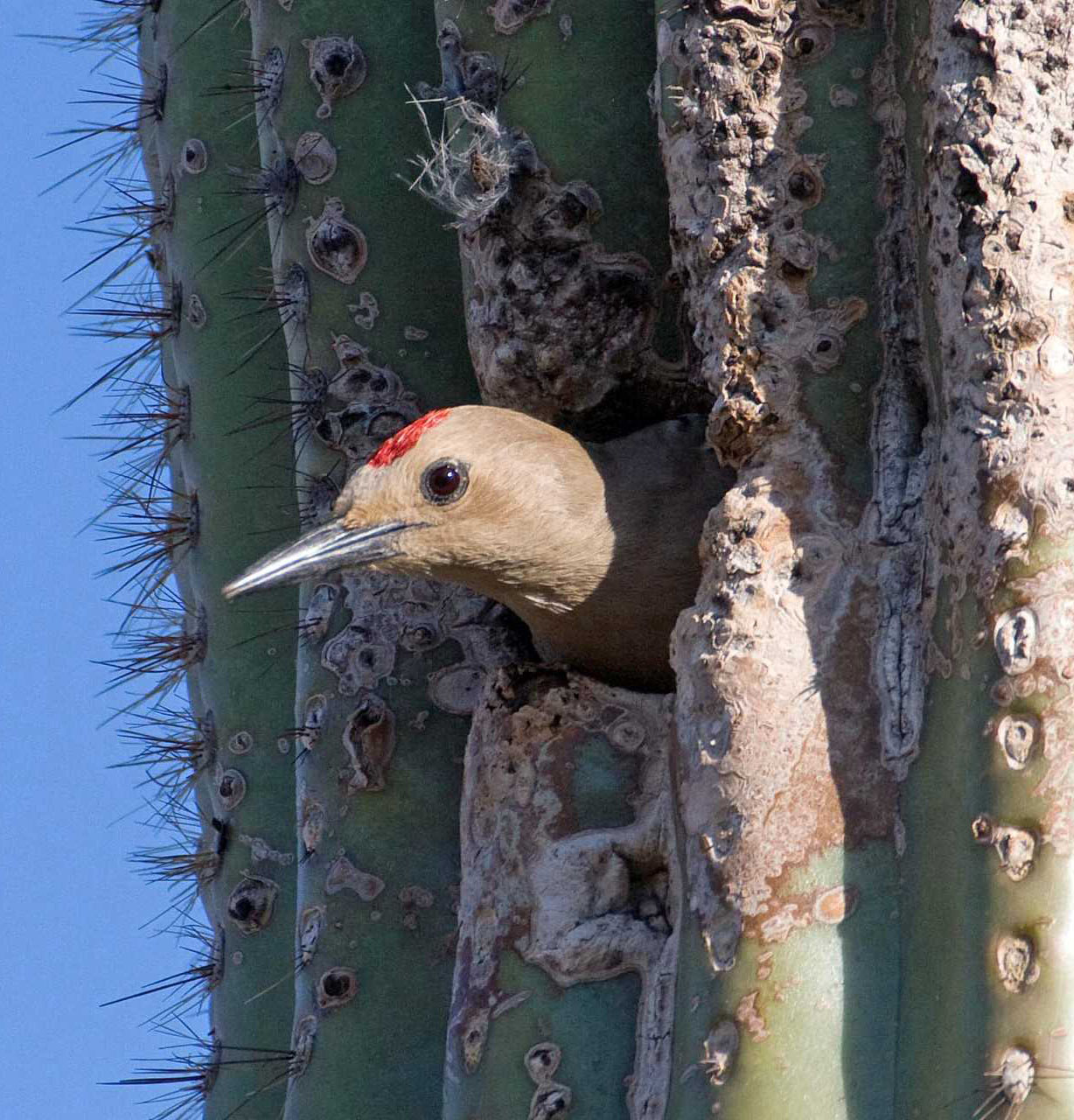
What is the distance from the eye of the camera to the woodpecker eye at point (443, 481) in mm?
3322

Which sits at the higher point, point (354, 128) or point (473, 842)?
point (354, 128)

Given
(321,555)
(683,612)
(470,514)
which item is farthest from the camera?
(470,514)

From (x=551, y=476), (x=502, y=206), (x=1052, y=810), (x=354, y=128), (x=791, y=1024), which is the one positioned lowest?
(x=791, y=1024)

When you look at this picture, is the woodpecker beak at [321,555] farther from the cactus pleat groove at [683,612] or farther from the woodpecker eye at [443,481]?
the cactus pleat groove at [683,612]

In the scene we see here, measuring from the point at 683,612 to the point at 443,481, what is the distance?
75 centimetres

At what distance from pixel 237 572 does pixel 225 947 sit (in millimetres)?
779

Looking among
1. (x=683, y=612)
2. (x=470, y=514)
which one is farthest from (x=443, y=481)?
(x=683, y=612)

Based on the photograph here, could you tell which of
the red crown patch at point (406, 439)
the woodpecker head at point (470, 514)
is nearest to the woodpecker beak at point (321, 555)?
the woodpecker head at point (470, 514)

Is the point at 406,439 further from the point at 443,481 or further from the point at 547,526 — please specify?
the point at 547,526

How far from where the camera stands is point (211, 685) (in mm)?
3941

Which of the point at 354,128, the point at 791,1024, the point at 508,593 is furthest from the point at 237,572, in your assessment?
the point at 791,1024

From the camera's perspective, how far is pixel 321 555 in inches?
130

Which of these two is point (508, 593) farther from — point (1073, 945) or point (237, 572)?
point (1073, 945)

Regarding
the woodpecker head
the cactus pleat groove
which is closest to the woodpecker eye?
the woodpecker head
